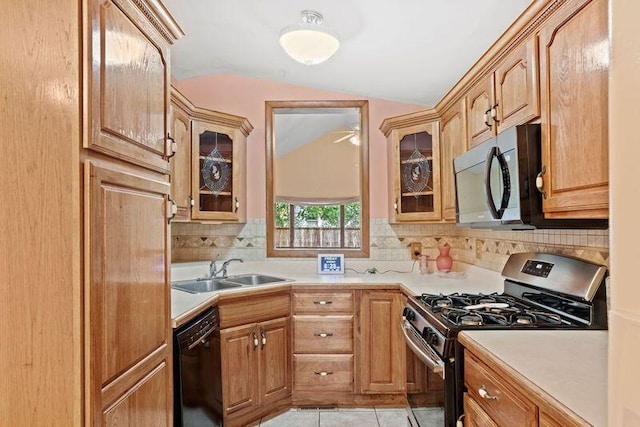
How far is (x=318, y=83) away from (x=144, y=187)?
232 centimetres

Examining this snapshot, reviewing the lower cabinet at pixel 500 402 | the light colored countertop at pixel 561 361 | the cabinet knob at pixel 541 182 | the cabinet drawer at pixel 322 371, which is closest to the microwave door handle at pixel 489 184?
the cabinet knob at pixel 541 182

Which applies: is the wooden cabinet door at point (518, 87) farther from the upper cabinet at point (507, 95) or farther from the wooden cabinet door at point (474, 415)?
the wooden cabinet door at point (474, 415)

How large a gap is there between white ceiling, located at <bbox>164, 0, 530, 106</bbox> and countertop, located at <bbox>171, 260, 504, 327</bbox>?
144cm

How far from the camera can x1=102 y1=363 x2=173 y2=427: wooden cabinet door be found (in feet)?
3.92

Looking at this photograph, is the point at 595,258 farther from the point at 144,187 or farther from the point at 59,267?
the point at 59,267

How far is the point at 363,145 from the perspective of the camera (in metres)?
3.51

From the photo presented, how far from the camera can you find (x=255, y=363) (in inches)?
102

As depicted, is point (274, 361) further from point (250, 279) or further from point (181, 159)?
point (181, 159)

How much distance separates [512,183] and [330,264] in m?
1.86

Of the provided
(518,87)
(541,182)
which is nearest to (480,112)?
(518,87)

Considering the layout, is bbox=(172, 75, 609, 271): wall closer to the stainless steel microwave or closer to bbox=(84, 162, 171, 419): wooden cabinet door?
the stainless steel microwave

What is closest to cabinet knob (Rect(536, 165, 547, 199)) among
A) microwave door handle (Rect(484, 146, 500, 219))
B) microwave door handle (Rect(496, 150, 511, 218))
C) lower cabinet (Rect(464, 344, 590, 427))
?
microwave door handle (Rect(496, 150, 511, 218))

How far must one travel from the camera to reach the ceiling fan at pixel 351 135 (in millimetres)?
3600

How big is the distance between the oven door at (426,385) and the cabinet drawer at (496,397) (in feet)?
0.45
